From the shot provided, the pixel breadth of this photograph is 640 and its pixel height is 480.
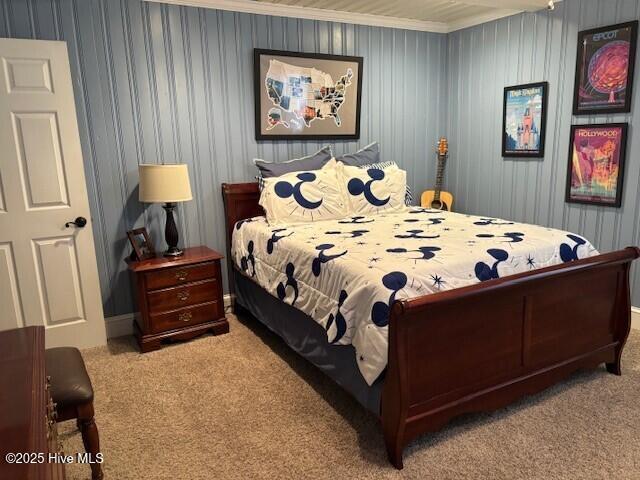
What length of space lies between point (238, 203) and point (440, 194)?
195 centimetres

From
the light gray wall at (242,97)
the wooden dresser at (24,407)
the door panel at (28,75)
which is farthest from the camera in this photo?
the light gray wall at (242,97)

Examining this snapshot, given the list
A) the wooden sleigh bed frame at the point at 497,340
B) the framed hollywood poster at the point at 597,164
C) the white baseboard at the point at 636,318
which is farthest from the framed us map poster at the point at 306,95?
the white baseboard at the point at 636,318

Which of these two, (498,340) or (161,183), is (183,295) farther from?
(498,340)

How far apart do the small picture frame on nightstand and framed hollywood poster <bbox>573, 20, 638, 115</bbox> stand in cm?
317

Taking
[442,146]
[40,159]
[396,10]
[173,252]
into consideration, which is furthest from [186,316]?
[396,10]

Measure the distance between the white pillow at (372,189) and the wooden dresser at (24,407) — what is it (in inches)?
97.1

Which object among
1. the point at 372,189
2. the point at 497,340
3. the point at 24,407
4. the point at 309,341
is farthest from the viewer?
the point at 372,189

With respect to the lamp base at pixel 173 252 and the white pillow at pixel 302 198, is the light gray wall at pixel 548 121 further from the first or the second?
the lamp base at pixel 173 252

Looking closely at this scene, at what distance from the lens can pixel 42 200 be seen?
9.79 feet

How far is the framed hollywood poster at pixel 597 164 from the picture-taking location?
3215 millimetres

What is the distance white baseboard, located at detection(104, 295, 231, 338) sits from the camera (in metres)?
3.42

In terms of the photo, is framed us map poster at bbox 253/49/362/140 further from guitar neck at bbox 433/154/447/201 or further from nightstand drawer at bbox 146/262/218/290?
nightstand drawer at bbox 146/262/218/290

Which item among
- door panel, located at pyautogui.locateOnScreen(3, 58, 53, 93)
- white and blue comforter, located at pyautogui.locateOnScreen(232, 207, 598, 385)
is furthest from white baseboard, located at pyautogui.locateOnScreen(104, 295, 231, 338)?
door panel, located at pyautogui.locateOnScreen(3, 58, 53, 93)

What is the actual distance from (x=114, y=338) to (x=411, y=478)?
7.84 ft
